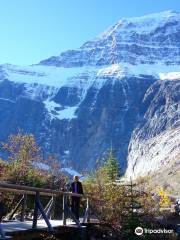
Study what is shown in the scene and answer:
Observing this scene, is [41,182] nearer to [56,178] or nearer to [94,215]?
[56,178]

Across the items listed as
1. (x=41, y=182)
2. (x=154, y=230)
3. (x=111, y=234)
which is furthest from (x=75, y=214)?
(x=41, y=182)

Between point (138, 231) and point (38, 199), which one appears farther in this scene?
point (138, 231)

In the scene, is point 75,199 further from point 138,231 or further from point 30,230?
point 30,230

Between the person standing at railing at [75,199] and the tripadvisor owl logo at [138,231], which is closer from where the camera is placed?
the tripadvisor owl logo at [138,231]

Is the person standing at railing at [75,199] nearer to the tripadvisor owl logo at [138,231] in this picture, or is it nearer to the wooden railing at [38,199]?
the wooden railing at [38,199]

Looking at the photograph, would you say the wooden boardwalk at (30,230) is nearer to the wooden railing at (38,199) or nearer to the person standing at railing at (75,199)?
the wooden railing at (38,199)

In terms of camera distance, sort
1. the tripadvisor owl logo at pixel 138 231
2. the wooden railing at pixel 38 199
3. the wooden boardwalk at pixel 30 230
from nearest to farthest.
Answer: the wooden boardwalk at pixel 30 230 → the wooden railing at pixel 38 199 → the tripadvisor owl logo at pixel 138 231

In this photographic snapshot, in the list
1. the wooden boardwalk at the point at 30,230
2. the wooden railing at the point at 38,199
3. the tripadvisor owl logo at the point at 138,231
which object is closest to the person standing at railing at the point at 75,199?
the wooden railing at the point at 38,199

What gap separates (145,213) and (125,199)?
1322mm

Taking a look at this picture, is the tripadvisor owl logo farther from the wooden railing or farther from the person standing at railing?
the person standing at railing

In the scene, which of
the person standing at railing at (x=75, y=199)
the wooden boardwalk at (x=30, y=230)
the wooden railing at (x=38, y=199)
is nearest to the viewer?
the wooden boardwalk at (x=30, y=230)

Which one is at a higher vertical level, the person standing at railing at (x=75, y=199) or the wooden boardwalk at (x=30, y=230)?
the person standing at railing at (x=75, y=199)

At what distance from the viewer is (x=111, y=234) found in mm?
20234

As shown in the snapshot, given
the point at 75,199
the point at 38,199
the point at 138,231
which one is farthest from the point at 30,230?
the point at 138,231
